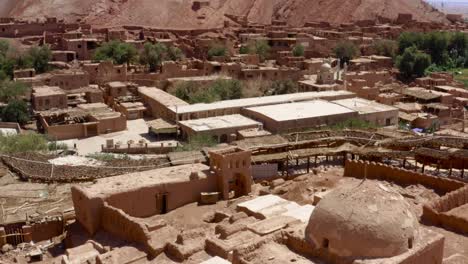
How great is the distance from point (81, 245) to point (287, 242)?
6.27 m

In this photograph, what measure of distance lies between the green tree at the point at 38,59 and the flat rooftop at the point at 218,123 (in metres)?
19.7

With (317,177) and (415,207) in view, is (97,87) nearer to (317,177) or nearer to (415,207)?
(317,177)

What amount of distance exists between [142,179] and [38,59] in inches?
1178

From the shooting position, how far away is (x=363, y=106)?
33.8 meters

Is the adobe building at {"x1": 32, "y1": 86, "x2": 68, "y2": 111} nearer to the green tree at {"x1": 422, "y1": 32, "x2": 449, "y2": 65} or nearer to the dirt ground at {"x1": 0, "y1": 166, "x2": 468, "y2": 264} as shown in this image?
the dirt ground at {"x1": 0, "y1": 166, "x2": 468, "y2": 264}

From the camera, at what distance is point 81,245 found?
15492 millimetres

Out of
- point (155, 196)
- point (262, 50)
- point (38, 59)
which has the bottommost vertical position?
point (155, 196)

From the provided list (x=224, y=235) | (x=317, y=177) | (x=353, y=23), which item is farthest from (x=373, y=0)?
(x=224, y=235)

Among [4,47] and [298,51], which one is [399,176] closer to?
[298,51]

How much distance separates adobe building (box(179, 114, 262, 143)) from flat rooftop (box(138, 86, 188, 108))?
3885mm

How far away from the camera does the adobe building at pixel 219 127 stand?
2805cm

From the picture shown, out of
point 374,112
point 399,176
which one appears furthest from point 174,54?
point 399,176

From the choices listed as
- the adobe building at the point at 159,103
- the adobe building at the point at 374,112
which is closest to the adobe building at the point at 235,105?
the adobe building at the point at 159,103

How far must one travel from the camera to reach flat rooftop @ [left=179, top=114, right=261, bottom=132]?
1124 inches
